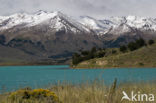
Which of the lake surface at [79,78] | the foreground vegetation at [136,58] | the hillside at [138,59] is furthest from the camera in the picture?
the foreground vegetation at [136,58]

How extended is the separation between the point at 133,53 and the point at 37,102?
471 feet

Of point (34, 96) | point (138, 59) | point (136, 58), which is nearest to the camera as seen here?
point (34, 96)

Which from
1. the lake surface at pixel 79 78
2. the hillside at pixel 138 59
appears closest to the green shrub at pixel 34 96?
the lake surface at pixel 79 78

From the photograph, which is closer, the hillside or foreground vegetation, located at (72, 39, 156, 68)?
the hillside

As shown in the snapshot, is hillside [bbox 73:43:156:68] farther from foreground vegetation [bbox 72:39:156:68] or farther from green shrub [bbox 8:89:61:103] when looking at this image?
green shrub [bbox 8:89:61:103]

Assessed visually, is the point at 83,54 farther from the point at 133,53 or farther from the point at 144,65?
the point at 144,65

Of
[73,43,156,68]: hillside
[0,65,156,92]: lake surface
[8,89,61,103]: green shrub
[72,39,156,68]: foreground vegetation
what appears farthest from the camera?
[72,39,156,68]: foreground vegetation

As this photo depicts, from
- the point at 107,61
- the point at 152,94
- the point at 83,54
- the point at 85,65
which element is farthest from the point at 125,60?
the point at 152,94

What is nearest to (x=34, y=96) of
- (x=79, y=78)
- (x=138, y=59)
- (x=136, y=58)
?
(x=79, y=78)

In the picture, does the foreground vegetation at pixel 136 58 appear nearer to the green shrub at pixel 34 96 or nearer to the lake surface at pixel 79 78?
the lake surface at pixel 79 78

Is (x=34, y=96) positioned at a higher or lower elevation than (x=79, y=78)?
higher

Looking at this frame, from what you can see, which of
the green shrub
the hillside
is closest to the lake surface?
the green shrub

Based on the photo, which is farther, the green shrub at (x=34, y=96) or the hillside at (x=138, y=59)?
the hillside at (x=138, y=59)

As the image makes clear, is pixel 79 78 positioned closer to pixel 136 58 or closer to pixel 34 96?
pixel 34 96
